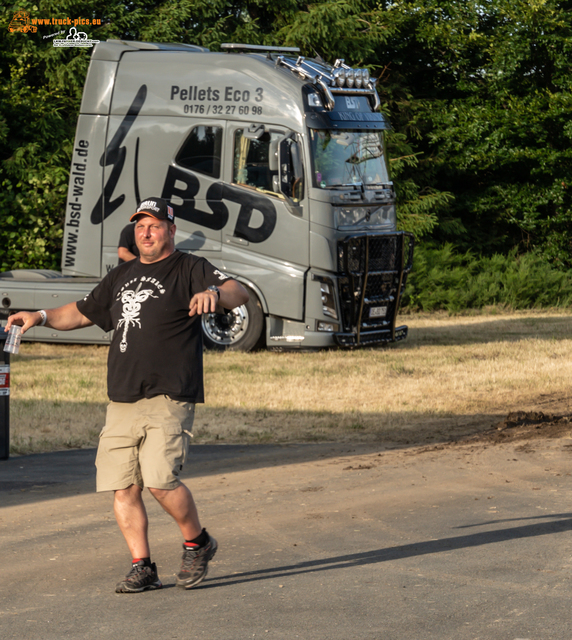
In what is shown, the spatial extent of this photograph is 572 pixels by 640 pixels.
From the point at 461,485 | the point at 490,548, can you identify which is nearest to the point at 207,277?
the point at 490,548

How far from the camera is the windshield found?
14.4m

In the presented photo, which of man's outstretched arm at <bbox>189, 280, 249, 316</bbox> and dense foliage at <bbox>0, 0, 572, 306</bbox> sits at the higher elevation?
dense foliage at <bbox>0, 0, 572, 306</bbox>

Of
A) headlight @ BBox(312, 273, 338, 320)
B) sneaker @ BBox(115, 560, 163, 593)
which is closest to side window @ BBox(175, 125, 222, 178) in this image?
headlight @ BBox(312, 273, 338, 320)

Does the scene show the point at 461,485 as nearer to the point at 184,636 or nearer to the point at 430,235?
the point at 184,636

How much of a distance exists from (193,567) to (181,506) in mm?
325

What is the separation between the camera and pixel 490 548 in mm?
5770

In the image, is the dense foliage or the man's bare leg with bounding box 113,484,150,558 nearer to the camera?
the man's bare leg with bounding box 113,484,150,558

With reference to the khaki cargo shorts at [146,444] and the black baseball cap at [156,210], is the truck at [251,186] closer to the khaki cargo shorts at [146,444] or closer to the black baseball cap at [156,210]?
the black baseball cap at [156,210]

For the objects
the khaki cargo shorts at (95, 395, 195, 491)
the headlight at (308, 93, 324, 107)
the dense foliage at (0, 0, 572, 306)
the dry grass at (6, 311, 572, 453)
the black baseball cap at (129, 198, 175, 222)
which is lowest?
the dry grass at (6, 311, 572, 453)

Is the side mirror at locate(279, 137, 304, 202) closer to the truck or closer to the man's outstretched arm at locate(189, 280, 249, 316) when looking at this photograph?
the truck

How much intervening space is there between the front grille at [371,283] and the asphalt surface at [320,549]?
5.99 metres

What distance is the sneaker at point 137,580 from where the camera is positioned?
4965mm

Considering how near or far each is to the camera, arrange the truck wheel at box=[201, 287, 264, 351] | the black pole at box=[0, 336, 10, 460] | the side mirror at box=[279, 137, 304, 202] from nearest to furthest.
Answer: the black pole at box=[0, 336, 10, 460], the side mirror at box=[279, 137, 304, 202], the truck wheel at box=[201, 287, 264, 351]

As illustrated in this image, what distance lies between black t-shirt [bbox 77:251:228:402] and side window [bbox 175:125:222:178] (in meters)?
9.95
